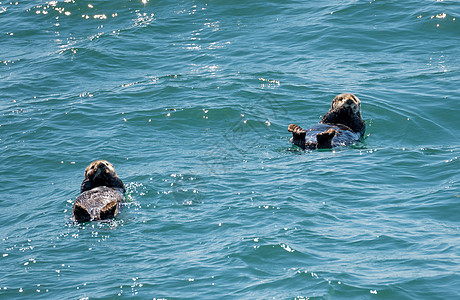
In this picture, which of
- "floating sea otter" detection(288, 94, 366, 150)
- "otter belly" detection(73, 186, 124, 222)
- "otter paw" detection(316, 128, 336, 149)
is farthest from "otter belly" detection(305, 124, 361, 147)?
"otter belly" detection(73, 186, 124, 222)

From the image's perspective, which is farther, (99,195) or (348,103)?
(348,103)

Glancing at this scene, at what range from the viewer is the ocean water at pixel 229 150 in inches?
276

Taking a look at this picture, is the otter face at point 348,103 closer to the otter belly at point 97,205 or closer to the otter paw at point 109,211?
the otter belly at point 97,205

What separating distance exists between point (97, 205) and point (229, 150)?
124 inches

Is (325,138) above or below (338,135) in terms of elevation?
above

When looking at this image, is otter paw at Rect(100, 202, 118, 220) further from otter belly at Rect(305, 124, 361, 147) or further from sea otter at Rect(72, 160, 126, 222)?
otter belly at Rect(305, 124, 361, 147)

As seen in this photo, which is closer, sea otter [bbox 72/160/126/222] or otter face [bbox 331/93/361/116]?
sea otter [bbox 72/160/126/222]

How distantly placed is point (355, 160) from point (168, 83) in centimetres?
556

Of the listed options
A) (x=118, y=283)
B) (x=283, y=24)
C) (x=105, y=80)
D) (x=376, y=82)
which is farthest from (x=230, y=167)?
(x=283, y=24)

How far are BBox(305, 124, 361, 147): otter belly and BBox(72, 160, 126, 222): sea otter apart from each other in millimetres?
3222

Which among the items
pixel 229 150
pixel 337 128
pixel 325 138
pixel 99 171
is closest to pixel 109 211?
pixel 99 171

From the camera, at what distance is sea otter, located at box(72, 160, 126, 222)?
8.36m

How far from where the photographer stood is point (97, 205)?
8.53 m

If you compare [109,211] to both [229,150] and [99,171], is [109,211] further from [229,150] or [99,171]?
[229,150]
